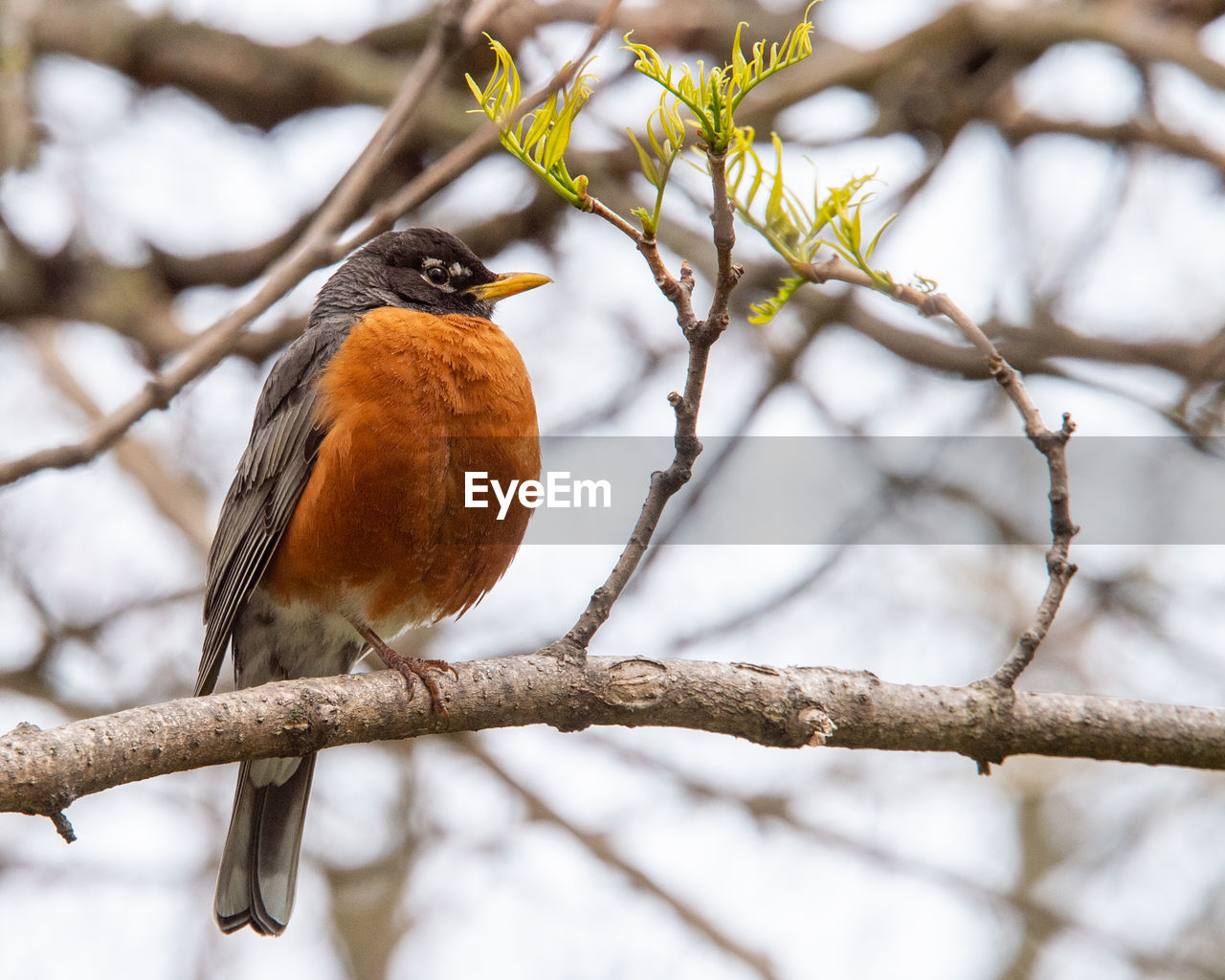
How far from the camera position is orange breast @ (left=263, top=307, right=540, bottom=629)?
3.90m

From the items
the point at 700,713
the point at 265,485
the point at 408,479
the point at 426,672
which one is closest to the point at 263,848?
the point at 265,485

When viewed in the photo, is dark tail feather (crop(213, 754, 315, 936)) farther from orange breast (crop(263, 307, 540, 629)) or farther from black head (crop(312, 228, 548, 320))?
black head (crop(312, 228, 548, 320))

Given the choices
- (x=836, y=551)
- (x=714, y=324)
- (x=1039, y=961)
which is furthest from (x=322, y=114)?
(x=1039, y=961)

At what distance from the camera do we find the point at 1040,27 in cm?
544

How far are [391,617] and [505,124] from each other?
7.39 ft

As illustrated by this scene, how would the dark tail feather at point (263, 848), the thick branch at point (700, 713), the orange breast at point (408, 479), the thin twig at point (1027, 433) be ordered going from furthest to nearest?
the dark tail feather at point (263, 848)
the orange breast at point (408, 479)
the thick branch at point (700, 713)
the thin twig at point (1027, 433)

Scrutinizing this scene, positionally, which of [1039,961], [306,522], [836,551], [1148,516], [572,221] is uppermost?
[572,221]

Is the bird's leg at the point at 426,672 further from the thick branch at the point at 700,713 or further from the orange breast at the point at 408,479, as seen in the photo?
the orange breast at the point at 408,479

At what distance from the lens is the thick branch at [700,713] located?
106 inches

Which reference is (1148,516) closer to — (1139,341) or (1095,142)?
(1139,341)

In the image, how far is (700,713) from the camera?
9.75ft

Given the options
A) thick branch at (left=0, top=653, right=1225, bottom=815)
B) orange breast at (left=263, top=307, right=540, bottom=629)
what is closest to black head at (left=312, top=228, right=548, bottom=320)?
orange breast at (left=263, top=307, right=540, bottom=629)

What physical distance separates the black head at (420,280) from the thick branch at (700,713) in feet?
6.83

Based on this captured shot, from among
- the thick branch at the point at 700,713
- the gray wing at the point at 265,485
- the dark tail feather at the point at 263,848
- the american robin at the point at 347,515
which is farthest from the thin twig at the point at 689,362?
the dark tail feather at the point at 263,848
